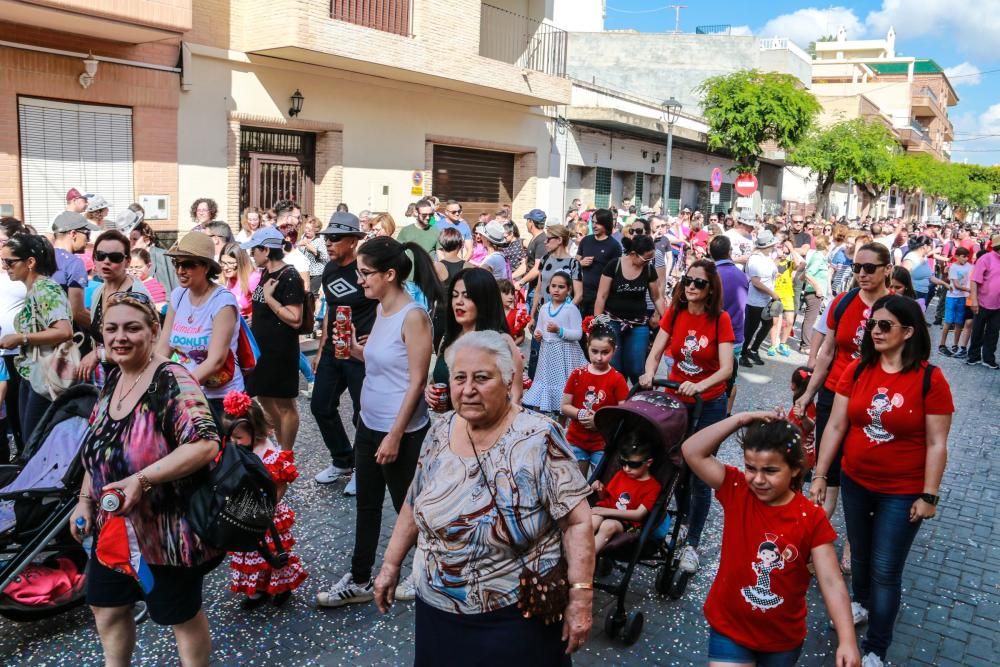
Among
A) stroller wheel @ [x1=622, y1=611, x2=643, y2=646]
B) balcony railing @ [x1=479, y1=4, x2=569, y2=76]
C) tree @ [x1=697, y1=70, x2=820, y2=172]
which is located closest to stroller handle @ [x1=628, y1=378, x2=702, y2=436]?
stroller wheel @ [x1=622, y1=611, x2=643, y2=646]

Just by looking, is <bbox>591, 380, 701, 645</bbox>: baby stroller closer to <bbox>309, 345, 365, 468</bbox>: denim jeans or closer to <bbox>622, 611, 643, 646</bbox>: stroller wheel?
<bbox>622, 611, 643, 646</bbox>: stroller wheel

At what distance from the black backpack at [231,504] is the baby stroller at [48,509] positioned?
1.05m

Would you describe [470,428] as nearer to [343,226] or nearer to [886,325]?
[886,325]

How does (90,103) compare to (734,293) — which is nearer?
(734,293)

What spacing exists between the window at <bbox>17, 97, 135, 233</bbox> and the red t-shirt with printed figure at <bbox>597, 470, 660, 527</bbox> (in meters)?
10.0

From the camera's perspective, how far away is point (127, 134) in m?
12.7

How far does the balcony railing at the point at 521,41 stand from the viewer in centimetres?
2067

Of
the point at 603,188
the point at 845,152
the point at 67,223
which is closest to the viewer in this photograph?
the point at 67,223

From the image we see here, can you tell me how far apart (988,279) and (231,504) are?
12330 millimetres

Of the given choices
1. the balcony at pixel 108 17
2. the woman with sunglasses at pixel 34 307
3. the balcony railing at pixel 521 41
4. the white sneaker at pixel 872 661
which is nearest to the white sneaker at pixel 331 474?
the woman with sunglasses at pixel 34 307

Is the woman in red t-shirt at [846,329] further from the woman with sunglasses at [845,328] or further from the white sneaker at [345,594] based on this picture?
the white sneaker at [345,594]

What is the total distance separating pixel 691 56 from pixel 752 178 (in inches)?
758

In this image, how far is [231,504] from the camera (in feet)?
10.3

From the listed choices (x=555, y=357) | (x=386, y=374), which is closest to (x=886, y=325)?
(x=386, y=374)
